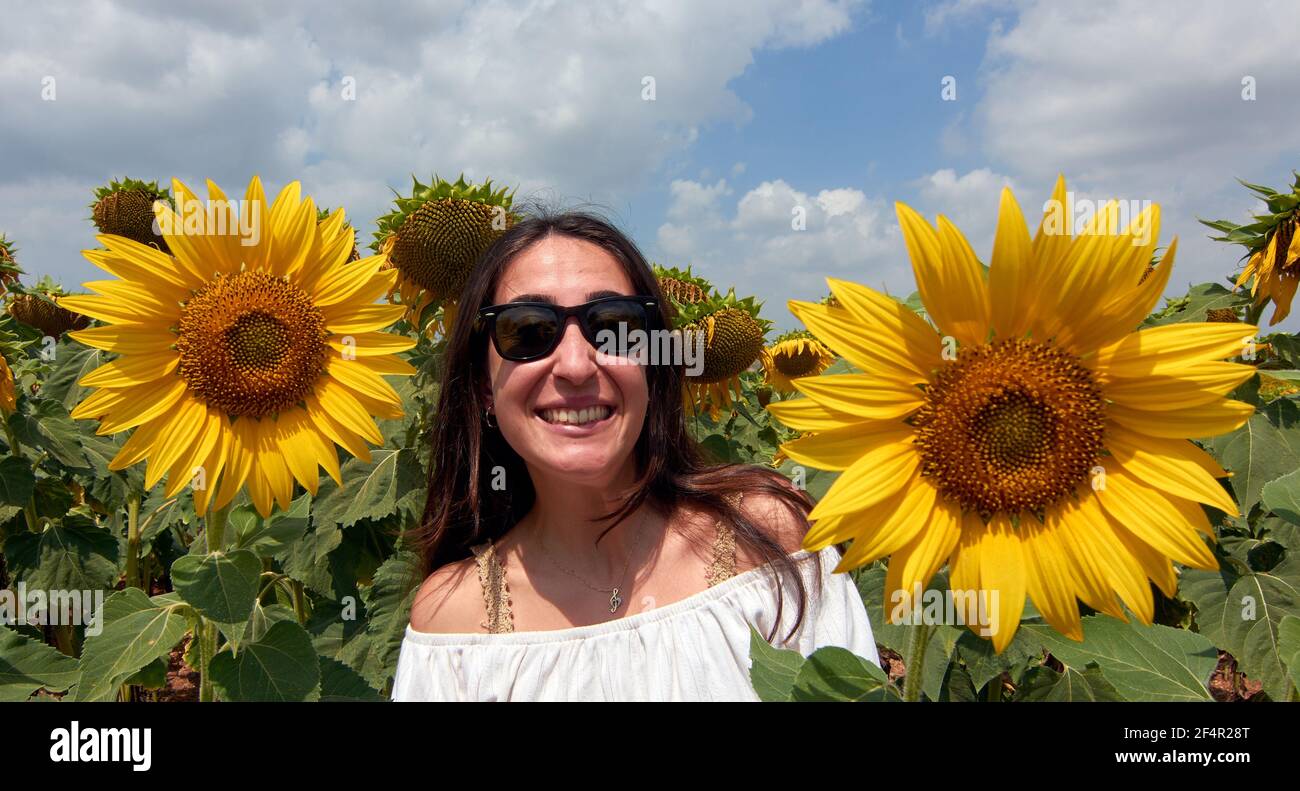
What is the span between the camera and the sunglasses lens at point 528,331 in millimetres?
2568

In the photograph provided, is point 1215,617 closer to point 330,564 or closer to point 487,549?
point 487,549

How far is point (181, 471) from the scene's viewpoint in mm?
2223

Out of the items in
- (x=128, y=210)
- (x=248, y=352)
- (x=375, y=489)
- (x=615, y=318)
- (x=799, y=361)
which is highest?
(x=128, y=210)

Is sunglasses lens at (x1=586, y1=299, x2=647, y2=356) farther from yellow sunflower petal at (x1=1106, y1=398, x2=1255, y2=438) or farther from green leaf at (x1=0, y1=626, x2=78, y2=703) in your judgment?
green leaf at (x1=0, y1=626, x2=78, y2=703)

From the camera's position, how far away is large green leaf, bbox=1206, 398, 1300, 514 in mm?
2801

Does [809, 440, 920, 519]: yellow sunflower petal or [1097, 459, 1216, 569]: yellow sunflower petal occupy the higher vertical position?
[809, 440, 920, 519]: yellow sunflower petal

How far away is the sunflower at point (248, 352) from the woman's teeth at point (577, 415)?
518 millimetres

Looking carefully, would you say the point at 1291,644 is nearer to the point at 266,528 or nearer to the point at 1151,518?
the point at 1151,518

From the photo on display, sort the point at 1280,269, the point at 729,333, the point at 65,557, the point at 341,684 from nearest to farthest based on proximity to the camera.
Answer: the point at 341,684 < the point at 1280,269 < the point at 65,557 < the point at 729,333

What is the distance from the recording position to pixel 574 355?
2527mm

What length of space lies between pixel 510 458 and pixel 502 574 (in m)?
0.50

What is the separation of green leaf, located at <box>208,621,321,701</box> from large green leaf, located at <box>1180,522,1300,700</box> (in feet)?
9.16

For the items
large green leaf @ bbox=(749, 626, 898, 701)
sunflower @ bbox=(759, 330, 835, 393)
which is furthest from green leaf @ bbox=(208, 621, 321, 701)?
sunflower @ bbox=(759, 330, 835, 393)

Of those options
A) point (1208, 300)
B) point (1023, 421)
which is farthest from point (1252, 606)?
point (1023, 421)
